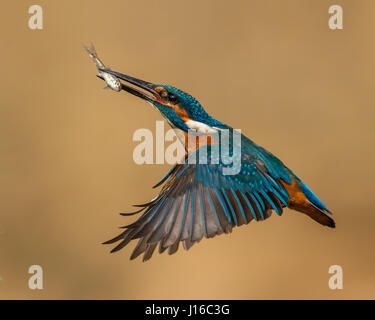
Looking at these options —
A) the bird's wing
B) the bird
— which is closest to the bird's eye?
the bird

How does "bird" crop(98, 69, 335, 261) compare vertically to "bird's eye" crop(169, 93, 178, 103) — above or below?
below

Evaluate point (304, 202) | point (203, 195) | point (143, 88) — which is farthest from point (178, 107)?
point (304, 202)

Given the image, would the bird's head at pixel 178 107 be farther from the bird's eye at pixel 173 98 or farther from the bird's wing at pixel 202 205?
the bird's wing at pixel 202 205

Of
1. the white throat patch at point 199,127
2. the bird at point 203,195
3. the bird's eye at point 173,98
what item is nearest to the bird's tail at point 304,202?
the bird at point 203,195

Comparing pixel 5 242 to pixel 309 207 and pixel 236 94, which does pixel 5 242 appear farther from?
pixel 309 207

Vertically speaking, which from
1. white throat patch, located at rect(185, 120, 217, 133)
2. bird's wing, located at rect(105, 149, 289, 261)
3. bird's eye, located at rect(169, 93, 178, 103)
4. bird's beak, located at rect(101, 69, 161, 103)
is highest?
bird's beak, located at rect(101, 69, 161, 103)

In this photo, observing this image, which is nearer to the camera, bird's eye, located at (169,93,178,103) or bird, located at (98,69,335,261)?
bird, located at (98,69,335,261)

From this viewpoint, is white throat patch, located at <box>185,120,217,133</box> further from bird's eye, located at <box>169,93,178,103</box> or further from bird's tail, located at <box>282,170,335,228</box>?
bird's tail, located at <box>282,170,335,228</box>

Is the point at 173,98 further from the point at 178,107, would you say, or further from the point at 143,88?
the point at 143,88
